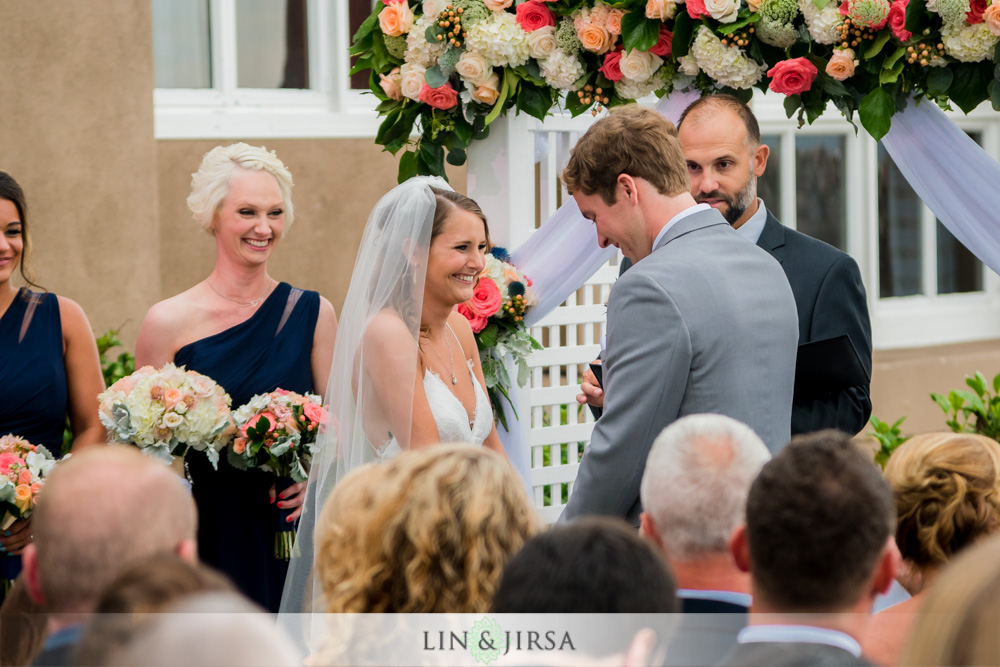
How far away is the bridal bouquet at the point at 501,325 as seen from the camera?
15.6ft

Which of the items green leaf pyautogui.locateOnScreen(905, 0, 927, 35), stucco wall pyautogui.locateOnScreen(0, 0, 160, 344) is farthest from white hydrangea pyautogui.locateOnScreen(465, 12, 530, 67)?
stucco wall pyautogui.locateOnScreen(0, 0, 160, 344)

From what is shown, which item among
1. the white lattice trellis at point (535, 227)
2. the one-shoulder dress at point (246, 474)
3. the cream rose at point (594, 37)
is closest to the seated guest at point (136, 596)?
the one-shoulder dress at point (246, 474)

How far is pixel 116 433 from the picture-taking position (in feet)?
12.6

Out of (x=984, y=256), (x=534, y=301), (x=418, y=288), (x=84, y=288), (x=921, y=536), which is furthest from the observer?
(x=84, y=288)

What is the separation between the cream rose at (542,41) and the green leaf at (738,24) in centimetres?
69

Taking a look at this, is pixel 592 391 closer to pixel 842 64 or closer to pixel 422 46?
pixel 842 64

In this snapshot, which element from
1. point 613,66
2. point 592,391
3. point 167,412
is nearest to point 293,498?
point 167,412

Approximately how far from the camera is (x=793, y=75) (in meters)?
4.14

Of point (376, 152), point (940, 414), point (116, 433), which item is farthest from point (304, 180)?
point (940, 414)

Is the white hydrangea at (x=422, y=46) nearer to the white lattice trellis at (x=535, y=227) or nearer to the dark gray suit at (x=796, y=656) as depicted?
the white lattice trellis at (x=535, y=227)

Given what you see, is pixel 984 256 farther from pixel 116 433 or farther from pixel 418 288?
pixel 116 433

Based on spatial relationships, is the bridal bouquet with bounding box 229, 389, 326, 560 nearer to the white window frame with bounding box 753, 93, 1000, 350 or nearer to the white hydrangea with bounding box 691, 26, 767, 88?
the white hydrangea with bounding box 691, 26, 767, 88

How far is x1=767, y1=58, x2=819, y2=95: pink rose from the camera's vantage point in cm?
412

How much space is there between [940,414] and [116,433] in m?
7.64
